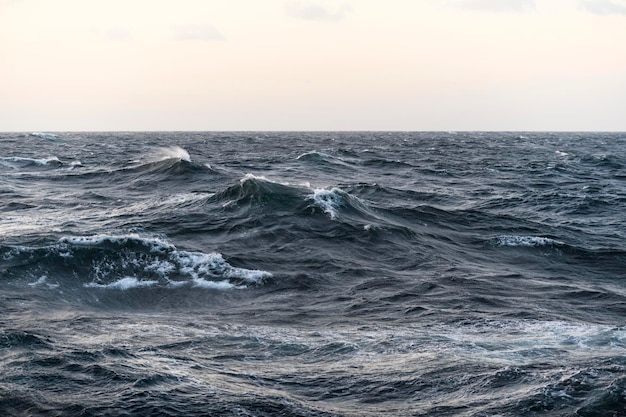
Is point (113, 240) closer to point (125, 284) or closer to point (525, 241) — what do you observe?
point (125, 284)

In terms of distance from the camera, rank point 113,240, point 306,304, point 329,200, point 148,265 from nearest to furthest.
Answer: point 306,304 → point 148,265 → point 113,240 → point 329,200

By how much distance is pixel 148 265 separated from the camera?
→ 68.8 feet

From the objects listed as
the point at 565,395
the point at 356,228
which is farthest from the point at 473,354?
the point at 356,228

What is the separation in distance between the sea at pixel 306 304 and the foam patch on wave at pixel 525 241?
0.50 ft

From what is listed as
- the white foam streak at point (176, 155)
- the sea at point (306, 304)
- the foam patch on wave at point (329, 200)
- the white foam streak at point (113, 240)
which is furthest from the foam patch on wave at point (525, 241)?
the white foam streak at point (176, 155)

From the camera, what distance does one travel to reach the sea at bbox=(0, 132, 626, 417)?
1113 centimetres

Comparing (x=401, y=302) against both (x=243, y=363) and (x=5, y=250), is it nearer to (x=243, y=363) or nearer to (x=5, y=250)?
(x=243, y=363)

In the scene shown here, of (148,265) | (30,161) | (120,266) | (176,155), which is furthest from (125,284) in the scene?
(176,155)

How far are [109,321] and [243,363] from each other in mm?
4439

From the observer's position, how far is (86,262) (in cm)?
2091

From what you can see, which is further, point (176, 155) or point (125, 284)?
point (176, 155)

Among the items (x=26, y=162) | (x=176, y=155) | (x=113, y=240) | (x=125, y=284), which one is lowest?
(x=125, y=284)

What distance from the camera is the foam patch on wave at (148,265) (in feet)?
64.5

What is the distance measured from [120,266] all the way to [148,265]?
2.72 ft
